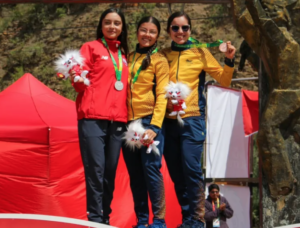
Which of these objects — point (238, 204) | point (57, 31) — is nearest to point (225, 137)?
point (238, 204)

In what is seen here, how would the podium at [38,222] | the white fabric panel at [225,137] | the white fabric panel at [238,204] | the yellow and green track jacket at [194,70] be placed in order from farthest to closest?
the white fabric panel at [225,137], the white fabric panel at [238,204], the yellow and green track jacket at [194,70], the podium at [38,222]

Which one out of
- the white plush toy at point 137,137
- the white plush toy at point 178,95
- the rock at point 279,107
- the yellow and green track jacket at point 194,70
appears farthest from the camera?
the rock at point 279,107

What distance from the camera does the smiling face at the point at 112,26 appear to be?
476cm

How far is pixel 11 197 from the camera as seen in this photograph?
309 inches

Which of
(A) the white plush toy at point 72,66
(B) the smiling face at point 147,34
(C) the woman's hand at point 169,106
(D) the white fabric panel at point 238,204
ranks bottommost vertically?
(D) the white fabric panel at point 238,204

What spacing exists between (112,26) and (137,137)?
99cm

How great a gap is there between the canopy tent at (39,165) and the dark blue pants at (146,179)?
3444 millimetres

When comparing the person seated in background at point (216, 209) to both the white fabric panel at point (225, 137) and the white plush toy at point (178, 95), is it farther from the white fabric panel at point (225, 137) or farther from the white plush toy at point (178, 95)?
the white plush toy at point (178, 95)

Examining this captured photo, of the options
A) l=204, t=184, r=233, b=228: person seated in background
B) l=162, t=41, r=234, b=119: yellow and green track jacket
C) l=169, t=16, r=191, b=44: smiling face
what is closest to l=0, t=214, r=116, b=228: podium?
l=162, t=41, r=234, b=119: yellow and green track jacket

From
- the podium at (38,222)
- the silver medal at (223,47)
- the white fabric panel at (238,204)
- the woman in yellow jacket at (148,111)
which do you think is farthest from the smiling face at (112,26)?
the white fabric panel at (238,204)

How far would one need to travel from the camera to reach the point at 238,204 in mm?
8969

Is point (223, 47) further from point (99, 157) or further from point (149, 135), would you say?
point (99, 157)

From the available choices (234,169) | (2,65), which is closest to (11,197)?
(234,169)

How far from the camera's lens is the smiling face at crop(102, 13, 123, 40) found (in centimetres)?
476
